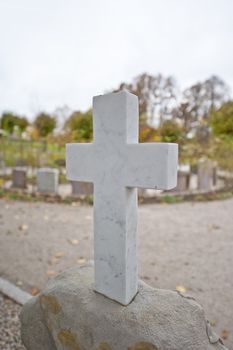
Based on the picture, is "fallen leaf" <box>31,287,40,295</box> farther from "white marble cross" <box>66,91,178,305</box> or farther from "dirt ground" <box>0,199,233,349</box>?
"white marble cross" <box>66,91,178,305</box>

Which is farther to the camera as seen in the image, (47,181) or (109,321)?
(47,181)

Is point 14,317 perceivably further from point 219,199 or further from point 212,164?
point 212,164

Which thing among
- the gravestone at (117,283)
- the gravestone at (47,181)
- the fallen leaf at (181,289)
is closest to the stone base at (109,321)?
the gravestone at (117,283)

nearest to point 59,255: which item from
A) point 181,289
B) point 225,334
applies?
point 181,289

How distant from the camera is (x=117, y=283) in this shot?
1.50 meters

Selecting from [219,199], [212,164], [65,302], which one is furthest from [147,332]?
[212,164]

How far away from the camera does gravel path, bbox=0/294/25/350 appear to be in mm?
2188

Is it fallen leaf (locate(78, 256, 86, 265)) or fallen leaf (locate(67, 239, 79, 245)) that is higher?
fallen leaf (locate(67, 239, 79, 245))

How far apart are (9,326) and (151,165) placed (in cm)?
224

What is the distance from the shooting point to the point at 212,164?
998 centimetres

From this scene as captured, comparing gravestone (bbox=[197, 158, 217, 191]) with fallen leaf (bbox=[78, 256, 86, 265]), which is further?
gravestone (bbox=[197, 158, 217, 191])

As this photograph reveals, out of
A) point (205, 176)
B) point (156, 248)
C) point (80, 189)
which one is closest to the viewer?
point (156, 248)

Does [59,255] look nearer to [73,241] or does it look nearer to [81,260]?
[81,260]

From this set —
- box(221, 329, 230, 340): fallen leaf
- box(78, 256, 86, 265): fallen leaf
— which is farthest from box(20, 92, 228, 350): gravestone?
box(78, 256, 86, 265): fallen leaf
